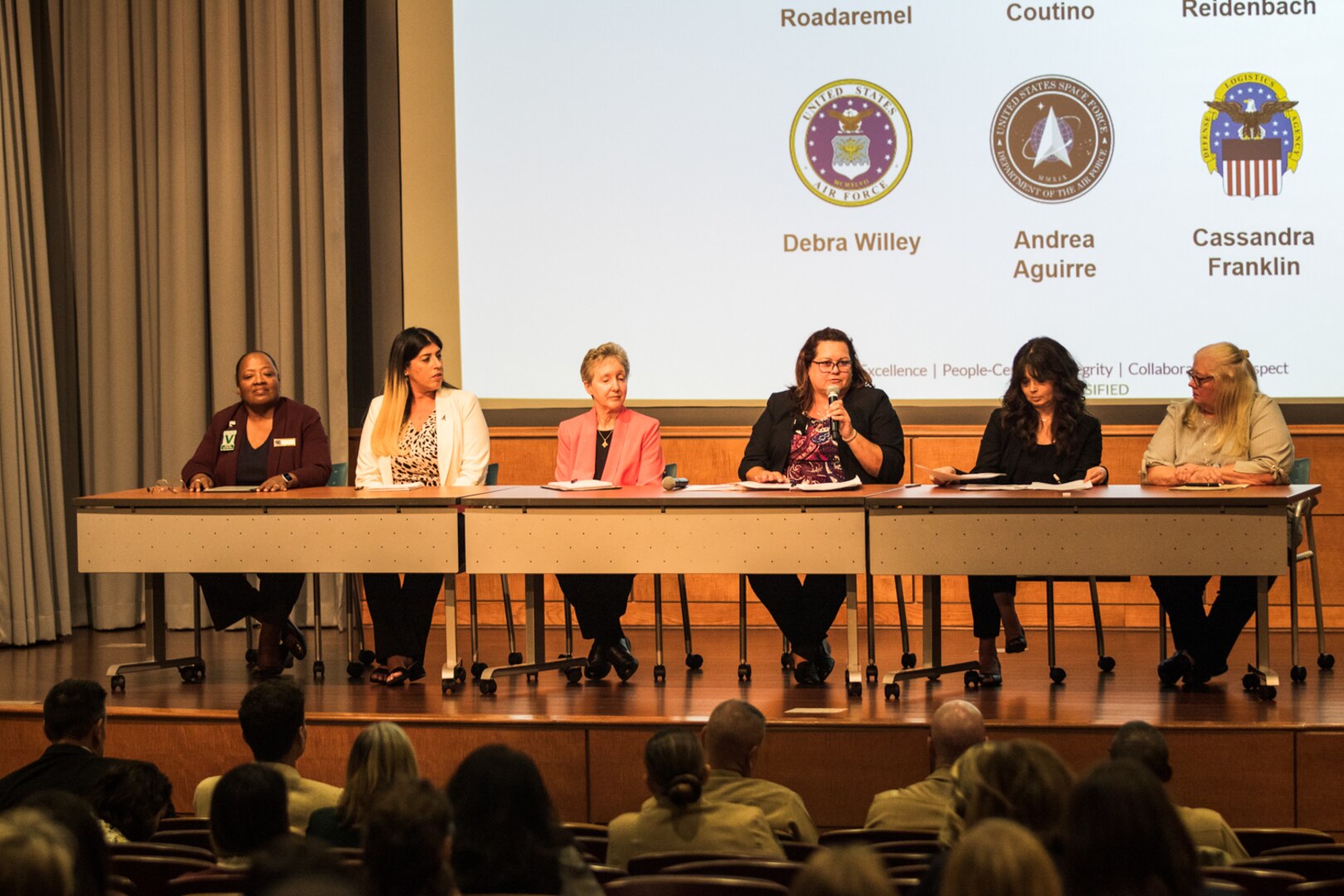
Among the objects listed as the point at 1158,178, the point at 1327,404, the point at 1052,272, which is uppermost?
the point at 1158,178

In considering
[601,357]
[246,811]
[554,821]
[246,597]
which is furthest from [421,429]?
[554,821]

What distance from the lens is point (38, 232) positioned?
6.70 metres

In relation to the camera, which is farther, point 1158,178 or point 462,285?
point 462,285

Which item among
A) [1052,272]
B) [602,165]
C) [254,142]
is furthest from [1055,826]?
[254,142]

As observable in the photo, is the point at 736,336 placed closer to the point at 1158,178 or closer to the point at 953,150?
the point at 953,150

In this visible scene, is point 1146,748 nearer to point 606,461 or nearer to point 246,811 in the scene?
point 246,811

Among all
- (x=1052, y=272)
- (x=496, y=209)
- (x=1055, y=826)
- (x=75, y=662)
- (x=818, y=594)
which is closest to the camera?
(x=1055, y=826)

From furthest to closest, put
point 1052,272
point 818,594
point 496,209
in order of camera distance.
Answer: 1. point 496,209
2. point 1052,272
3. point 818,594

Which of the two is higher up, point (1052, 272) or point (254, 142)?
point (254, 142)

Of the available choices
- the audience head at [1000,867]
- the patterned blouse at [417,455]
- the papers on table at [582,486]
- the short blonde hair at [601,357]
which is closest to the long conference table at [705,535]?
the papers on table at [582,486]

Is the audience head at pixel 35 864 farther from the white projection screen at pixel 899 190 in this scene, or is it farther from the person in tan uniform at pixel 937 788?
the white projection screen at pixel 899 190

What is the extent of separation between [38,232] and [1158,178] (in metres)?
5.02

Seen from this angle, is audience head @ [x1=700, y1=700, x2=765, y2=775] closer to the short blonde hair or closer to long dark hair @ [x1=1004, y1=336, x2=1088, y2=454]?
long dark hair @ [x1=1004, y1=336, x2=1088, y2=454]

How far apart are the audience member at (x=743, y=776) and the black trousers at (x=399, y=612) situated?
6.88 feet
